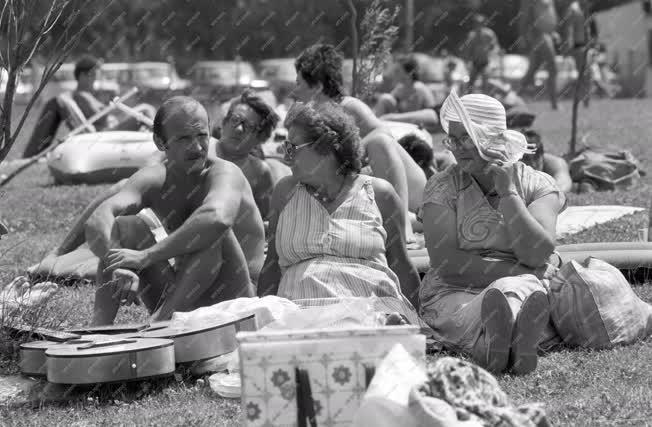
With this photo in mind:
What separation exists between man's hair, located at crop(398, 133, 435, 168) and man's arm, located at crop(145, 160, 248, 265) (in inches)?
131

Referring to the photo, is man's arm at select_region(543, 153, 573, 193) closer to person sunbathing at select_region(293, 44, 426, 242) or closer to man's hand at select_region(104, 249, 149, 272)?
person sunbathing at select_region(293, 44, 426, 242)

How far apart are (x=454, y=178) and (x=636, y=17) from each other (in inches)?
974

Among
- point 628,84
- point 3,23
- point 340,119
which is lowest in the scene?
point 628,84

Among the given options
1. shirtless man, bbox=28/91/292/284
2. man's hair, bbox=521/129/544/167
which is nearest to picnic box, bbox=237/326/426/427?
shirtless man, bbox=28/91/292/284

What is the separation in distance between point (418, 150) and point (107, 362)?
4431 millimetres

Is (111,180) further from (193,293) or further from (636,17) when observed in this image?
(636,17)

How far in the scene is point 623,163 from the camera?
387 inches

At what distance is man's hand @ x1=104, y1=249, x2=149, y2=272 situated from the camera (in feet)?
15.6

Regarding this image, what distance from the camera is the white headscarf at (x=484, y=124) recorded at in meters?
4.83

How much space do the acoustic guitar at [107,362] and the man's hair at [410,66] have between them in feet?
30.8

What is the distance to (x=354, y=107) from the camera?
727 centimetres

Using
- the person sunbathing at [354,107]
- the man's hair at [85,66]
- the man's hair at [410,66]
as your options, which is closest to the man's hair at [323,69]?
the person sunbathing at [354,107]

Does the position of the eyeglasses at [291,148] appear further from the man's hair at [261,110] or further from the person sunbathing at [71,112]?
the person sunbathing at [71,112]

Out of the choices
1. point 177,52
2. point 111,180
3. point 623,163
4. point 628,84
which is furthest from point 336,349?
point 177,52
